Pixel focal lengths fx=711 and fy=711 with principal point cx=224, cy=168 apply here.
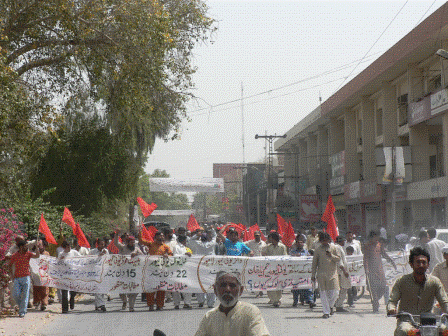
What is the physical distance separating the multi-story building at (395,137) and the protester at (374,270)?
40.5ft

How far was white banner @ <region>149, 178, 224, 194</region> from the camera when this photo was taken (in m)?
51.6

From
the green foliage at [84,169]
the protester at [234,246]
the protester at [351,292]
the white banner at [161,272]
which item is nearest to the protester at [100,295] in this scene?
the white banner at [161,272]

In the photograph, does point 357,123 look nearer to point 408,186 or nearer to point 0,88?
point 408,186

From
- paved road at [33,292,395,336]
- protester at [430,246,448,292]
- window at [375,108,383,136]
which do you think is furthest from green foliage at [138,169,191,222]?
protester at [430,246,448,292]

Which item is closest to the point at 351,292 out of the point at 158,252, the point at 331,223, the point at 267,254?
the point at 267,254

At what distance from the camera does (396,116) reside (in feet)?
133

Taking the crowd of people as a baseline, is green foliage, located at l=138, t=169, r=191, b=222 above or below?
above

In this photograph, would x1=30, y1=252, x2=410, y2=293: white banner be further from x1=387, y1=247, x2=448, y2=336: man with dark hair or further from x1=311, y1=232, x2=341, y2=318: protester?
x1=387, y1=247, x2=448, y2=336: man with dark hair

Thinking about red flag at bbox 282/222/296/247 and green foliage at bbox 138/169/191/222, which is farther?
green foliage at bbox 138/169/191/222

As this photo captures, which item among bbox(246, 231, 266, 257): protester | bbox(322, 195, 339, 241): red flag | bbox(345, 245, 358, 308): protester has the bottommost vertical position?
bbox(345, 245, 358, 308): protester

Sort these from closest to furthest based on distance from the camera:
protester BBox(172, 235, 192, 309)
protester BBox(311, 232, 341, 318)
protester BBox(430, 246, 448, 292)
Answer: protester BBox(430, 246, 448, 292)
protester BBox(311, 232, 341, 318)
protester BBox(172, 235, 192, 309)

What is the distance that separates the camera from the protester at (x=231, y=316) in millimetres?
4980

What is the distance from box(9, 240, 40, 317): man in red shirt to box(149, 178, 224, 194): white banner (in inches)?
1469

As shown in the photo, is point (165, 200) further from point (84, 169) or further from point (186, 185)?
point (84, 169)
